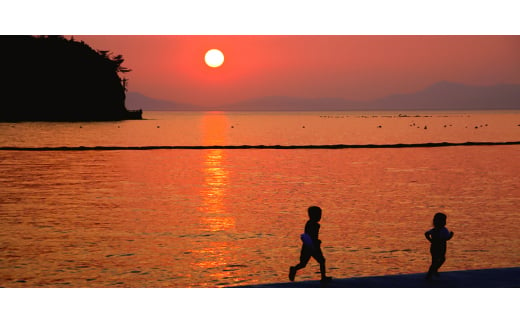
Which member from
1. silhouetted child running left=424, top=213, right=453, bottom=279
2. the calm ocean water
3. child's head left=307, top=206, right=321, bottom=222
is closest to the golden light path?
the calm ocean water

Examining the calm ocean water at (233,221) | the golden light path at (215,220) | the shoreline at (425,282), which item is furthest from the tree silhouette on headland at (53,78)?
the shoreline at (425,282)

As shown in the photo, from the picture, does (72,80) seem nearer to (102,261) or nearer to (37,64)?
(37,64)

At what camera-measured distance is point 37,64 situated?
13212cm

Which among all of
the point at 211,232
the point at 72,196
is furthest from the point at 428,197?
the point at 72,196

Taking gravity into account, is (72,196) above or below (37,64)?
below

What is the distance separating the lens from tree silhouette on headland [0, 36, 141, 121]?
131375 millimetres

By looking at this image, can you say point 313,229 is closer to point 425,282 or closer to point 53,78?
point 425,282

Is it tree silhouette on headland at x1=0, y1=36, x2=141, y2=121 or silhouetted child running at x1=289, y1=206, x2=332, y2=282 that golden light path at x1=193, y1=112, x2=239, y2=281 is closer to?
silhouetted child running at x1=289, y1=206, x2=332, y2=282

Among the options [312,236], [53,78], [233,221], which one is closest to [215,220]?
[233,221]

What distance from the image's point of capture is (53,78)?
136625mm

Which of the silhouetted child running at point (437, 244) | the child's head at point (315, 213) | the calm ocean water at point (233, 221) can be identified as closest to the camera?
the child's head at point (315, 213)

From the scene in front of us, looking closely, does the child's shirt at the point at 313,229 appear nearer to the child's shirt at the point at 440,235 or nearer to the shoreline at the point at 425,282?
the shoreline at the point at 425,282

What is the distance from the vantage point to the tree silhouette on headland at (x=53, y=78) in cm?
13138

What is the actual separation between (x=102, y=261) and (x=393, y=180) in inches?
789
